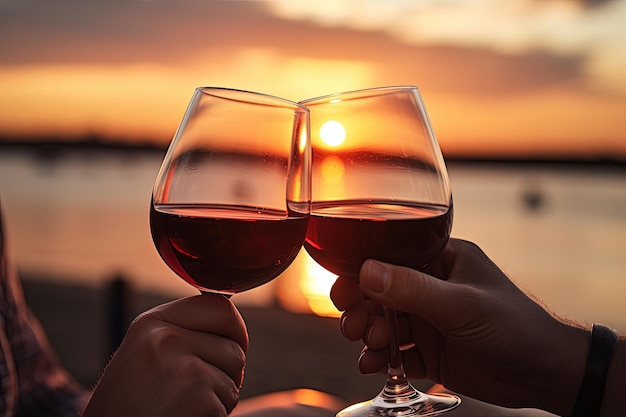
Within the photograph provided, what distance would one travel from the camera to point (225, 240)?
1416mm

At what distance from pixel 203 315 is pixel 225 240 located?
0.51 ft

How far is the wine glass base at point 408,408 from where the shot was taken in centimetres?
159

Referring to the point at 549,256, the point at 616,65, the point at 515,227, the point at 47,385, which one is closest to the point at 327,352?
the point at 47,385

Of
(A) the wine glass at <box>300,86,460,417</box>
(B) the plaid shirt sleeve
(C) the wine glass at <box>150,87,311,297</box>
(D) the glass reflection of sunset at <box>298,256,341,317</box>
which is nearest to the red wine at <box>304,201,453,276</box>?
(A) the wine glass at <box>300,86,460,417</box>

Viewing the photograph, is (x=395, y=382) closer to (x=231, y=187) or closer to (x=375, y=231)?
(x=375, y=231)

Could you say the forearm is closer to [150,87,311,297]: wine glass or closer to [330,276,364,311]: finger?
[330,276,364,311]: finger

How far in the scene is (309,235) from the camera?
1.67 metres

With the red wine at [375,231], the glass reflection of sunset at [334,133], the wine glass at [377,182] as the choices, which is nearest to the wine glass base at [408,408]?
the wine glass at [377,182]

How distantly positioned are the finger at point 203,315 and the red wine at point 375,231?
28 centimetres

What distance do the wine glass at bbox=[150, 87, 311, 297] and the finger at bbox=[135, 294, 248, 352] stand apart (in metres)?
0.06

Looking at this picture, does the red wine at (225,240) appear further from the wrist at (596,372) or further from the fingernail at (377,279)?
the wrist at (596,372)

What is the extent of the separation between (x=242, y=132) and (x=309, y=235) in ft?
1.11

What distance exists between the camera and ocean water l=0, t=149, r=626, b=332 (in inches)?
514

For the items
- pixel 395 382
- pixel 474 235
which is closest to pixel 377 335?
pixel 395 382
